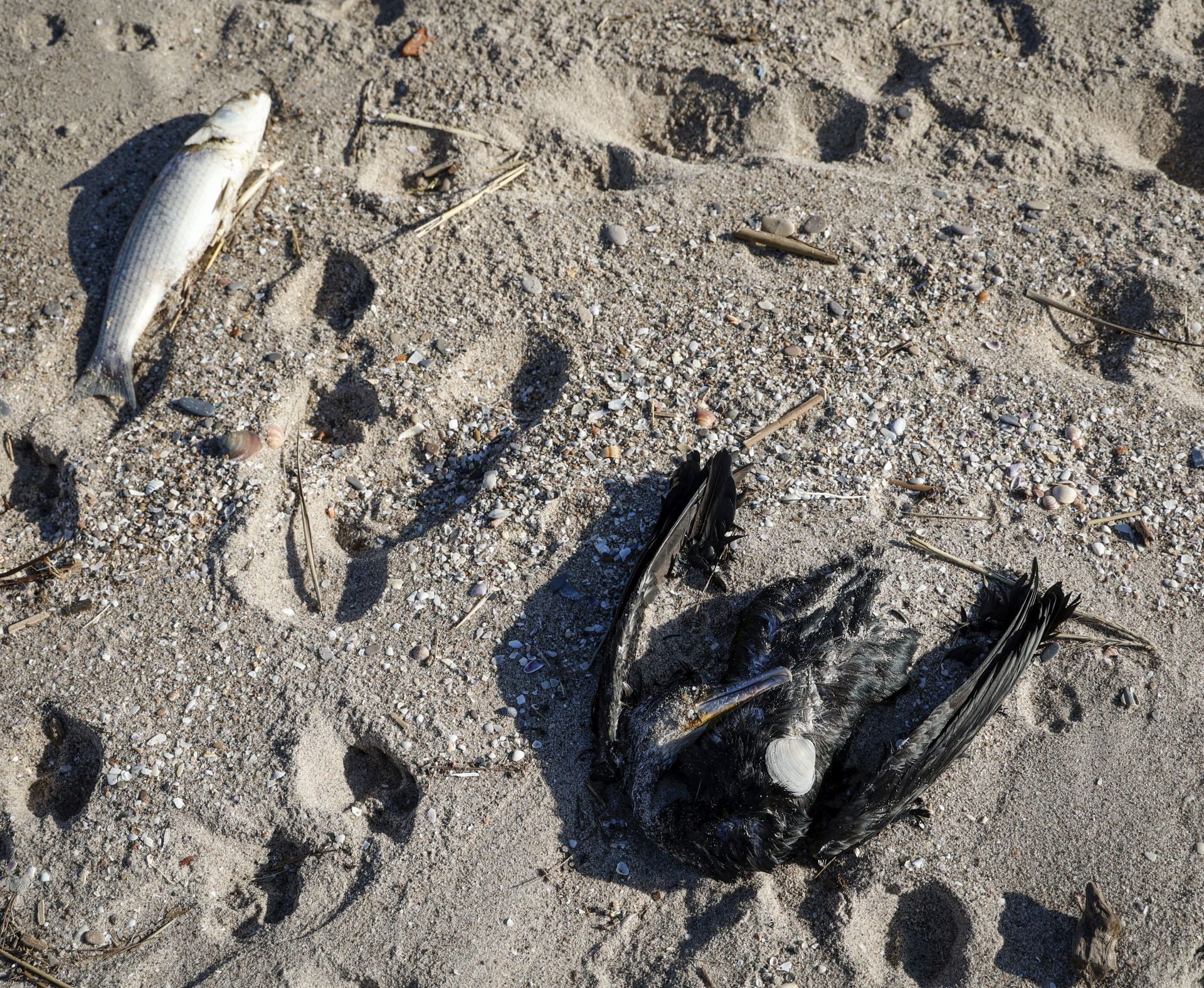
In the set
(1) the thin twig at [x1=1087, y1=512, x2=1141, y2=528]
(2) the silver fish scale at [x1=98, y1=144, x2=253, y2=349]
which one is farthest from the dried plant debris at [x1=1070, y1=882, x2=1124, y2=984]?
(2) the silver fish scale at [x1=98, y1=144, x2=253, y2=349]

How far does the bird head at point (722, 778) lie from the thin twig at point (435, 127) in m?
2.66

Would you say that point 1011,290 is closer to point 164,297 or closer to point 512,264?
point 512,264

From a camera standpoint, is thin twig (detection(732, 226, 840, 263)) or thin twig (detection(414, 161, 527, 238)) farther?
thin twig (detection(414, 161, 527, 238))

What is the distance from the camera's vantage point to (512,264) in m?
3.75

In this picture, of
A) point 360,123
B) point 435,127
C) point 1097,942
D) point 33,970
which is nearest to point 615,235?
point 435,127

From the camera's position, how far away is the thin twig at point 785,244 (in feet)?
12.1

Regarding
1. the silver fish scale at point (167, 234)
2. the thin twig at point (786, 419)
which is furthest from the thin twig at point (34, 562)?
the thin twig at point (786, 419)

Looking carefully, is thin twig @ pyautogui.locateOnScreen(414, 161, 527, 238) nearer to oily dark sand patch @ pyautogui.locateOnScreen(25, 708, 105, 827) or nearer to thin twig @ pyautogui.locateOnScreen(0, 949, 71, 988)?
oily dark sand patch @ pyautogui.locateOnScreen(25, 708, 105, 827)

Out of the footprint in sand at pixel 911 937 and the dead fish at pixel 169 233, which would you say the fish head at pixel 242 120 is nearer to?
the dead fish at pixel 169 233

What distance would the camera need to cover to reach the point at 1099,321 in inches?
141

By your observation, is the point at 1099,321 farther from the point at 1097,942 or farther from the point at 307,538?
the point at 307,538

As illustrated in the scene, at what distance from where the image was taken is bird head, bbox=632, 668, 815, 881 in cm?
260

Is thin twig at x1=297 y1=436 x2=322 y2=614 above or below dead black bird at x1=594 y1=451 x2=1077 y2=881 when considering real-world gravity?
above

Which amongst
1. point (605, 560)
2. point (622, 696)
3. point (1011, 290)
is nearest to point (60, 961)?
point (622, 696)
